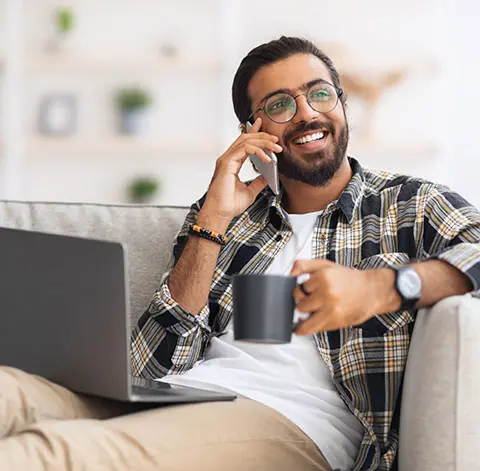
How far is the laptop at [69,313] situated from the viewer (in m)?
1.27

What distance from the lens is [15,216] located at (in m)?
2.11

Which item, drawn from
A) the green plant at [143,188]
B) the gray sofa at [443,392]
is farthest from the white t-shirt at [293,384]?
the green plant at [143,188]

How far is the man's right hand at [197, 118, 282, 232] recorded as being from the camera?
6.16ft

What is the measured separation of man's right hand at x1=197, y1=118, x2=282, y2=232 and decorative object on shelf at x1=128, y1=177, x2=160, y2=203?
2.81m

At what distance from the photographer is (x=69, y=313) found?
1314mm

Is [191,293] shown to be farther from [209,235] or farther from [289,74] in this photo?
[289,74]

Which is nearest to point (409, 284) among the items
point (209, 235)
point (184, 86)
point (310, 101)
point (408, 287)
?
point (408, 287)

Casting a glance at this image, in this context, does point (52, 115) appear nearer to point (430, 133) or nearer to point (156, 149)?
point (156, 149)

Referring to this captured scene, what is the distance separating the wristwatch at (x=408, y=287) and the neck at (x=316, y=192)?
552 millimetres

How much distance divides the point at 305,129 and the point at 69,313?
0.80 metres

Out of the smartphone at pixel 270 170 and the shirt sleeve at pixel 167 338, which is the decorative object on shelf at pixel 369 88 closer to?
the smartphone at pixel 270 170

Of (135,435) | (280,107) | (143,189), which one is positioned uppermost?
(280,107)

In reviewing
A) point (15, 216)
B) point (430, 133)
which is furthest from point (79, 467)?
point (430, 133)

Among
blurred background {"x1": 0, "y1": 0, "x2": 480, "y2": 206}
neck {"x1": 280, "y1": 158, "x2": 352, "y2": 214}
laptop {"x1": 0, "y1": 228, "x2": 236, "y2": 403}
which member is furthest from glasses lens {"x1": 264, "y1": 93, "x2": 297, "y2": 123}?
blurred background {"x1": 0, "y1": 0, "x2": 480, "y2": 206}
